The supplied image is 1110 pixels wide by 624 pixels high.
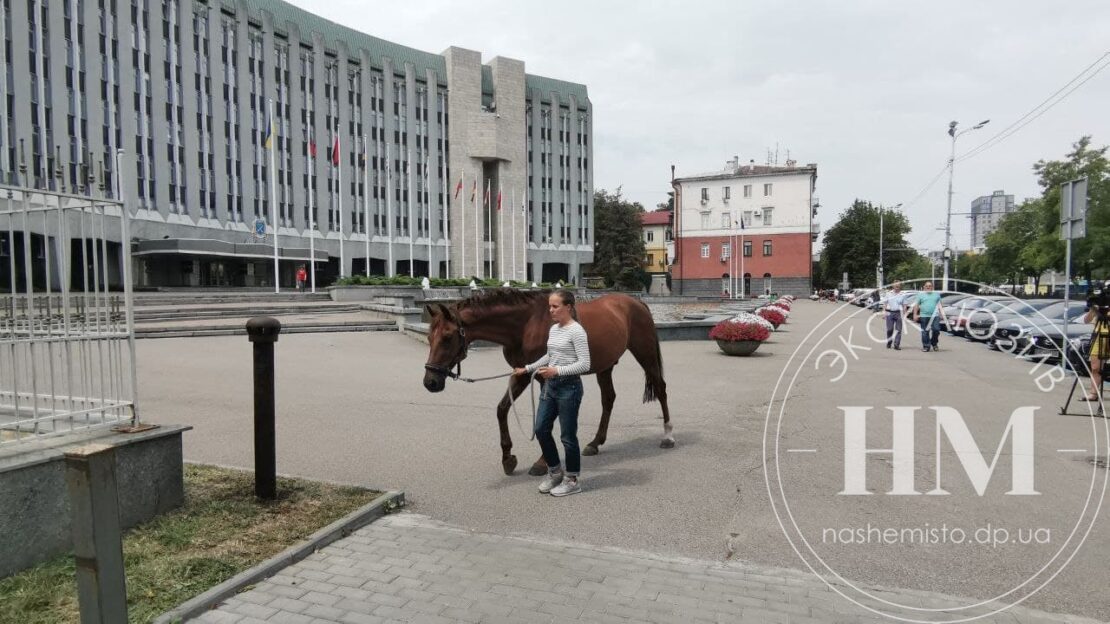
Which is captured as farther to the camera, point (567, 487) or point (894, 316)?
point (894, 316)

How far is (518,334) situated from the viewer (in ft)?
20.4

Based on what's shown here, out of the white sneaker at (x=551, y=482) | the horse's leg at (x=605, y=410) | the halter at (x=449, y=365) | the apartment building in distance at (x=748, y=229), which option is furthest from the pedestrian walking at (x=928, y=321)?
the apartment building in distance at (x=748, y=229)

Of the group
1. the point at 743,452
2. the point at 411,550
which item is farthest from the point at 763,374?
the point at 411,550

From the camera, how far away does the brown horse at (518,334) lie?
221 inches

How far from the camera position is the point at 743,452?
6.97m

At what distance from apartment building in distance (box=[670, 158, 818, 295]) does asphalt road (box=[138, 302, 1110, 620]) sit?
208 ft

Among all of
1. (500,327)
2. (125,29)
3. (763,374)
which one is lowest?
(763,374)

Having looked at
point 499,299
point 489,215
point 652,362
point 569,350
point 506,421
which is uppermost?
point 489,215

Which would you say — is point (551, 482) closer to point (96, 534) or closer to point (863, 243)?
point (96, 534)

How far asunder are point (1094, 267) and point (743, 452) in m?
42.1

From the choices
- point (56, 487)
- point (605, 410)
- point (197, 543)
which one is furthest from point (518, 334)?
point (56, 487)

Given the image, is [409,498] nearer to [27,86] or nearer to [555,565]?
[555,565]

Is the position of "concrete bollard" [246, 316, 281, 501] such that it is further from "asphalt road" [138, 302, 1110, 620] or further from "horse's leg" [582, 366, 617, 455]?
"horse's leg" [582, 366, 617, 455]

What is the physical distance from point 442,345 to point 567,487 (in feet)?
5.63
